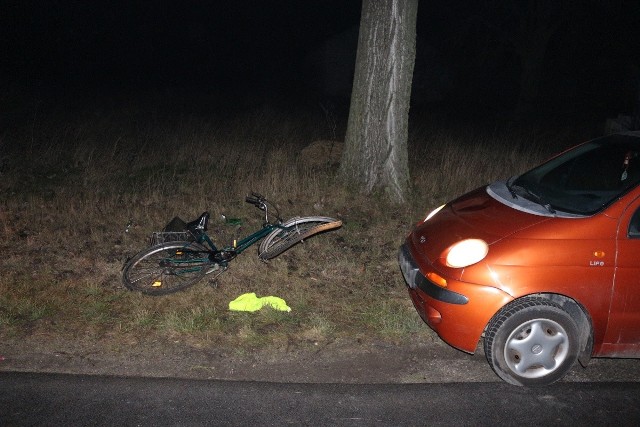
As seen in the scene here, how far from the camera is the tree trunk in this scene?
8.83m

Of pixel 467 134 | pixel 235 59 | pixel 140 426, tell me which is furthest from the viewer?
pixel 235 59

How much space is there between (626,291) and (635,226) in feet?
1.60

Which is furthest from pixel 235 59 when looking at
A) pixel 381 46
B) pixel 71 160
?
pixel 381 46

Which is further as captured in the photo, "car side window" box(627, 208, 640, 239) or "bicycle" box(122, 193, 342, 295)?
"bicycle" box(122, 193, 342, 295)

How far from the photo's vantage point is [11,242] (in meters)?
7.48

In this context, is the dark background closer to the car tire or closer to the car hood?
the car hood

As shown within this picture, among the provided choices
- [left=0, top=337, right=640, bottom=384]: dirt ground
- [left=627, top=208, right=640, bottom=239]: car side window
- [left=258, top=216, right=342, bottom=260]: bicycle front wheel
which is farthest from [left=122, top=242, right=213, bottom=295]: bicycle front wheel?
[left=627, top=208, right=640, bottom=239]: car side window

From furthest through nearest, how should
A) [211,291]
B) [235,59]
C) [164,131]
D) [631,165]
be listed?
1. [235,59]
2. [164,131]
3. [211,291]
4. [631,165]

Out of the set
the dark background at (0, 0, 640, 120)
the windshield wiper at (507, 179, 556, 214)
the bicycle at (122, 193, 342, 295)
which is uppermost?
the dark background at (0, 0, 640, 120)

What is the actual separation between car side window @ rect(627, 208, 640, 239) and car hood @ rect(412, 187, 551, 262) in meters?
0.58

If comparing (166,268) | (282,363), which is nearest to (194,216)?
(166,268)

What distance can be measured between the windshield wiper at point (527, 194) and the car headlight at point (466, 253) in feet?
2.25

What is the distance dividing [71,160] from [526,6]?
56.3 ft

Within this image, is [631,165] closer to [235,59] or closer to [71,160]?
[71,160]
